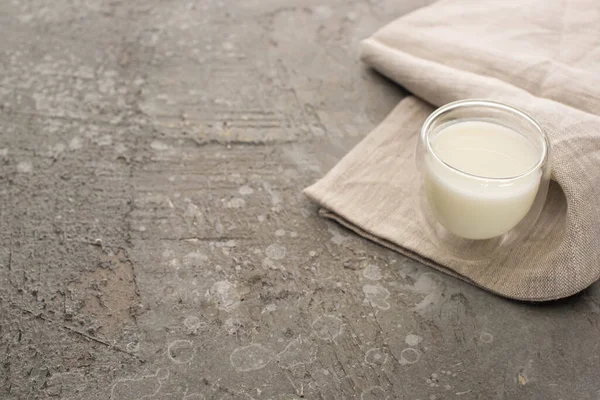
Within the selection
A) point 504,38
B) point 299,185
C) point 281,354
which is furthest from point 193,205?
point 504,38

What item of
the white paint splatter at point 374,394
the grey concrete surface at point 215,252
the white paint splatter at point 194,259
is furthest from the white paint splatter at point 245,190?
the white paint splatter at point 374,394

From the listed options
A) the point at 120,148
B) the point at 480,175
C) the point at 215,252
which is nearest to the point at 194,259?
the point at 215,252

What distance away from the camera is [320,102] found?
43.8 inches

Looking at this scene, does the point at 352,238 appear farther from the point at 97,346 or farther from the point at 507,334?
the point at 97,346

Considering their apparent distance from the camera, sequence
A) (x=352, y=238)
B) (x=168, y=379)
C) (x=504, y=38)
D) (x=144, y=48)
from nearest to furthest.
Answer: (x=168, y=379) → (x=352, y=238) → (x=504, y=38) → (x=144, y=48)

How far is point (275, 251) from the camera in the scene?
0.90 m

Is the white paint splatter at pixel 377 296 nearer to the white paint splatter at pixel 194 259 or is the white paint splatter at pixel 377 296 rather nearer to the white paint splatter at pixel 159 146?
the white paint splatter at pixel 194 259

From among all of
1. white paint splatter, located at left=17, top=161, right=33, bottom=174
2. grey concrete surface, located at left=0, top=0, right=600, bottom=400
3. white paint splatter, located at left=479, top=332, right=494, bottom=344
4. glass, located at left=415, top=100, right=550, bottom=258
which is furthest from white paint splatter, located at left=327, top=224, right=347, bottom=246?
white paint splatter, located at left=17, top=161, right=33, bottom=174

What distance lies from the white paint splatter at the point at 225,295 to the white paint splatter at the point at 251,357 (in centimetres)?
6

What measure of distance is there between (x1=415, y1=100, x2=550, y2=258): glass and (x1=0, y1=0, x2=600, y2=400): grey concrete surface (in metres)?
0.07

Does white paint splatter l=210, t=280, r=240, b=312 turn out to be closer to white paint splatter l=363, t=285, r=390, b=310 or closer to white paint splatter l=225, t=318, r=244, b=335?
white paint splatter l=225, t=318, r=244, b=335

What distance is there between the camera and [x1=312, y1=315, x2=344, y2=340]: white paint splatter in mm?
802

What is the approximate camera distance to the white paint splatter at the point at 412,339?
0.79 metres

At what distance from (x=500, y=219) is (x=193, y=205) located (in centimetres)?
40
